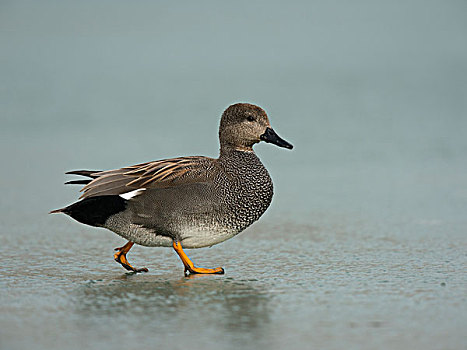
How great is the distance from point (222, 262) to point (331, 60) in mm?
10053

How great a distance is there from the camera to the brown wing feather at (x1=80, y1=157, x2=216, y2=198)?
4.68 metres

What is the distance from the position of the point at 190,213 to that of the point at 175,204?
0.11 meters

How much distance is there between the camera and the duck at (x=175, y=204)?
4645 millimetres

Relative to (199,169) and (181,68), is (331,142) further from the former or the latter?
(181,68)

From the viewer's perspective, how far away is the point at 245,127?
16.7ft

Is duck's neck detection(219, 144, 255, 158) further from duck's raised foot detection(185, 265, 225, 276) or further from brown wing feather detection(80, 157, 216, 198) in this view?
duck's raised foot detection(185, 265, 225, 276)

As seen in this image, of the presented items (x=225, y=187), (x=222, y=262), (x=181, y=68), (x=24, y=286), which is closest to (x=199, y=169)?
(x=225, y=187)

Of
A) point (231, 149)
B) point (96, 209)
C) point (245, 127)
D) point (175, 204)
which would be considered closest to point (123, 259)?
point (96, 209)

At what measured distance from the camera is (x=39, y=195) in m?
7.09

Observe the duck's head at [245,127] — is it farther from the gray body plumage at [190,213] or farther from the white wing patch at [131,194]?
the white wing patch at [131,194]

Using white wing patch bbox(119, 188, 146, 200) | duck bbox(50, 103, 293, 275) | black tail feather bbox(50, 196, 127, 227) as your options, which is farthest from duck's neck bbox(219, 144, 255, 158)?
black tail feather bbox(50, 196, 127, 227)

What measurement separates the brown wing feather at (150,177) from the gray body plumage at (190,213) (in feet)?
0.14

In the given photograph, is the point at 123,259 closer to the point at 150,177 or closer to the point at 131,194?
the point at 131,194

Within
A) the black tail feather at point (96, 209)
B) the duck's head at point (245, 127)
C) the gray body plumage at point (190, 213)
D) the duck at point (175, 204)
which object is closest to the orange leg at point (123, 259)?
the duck at point (175, 204)
